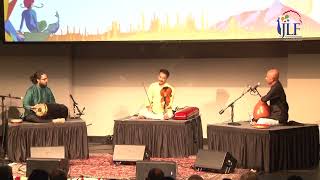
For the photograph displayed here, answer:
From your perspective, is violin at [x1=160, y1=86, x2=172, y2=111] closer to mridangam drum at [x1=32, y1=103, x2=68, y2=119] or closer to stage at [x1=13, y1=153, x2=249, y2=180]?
stage at [x1=13, y1=153, x2=249, y2=180]

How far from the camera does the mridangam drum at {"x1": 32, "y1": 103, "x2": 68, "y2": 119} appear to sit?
9047 millimetres

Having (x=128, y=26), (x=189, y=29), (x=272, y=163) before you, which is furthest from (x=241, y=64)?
(x=272, y=163)

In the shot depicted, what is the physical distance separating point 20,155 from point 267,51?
15.5 ft

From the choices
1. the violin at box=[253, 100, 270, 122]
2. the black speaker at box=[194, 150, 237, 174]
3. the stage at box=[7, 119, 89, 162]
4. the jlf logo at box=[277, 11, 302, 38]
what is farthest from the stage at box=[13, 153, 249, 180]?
the jlf logo at box=[277, 11, 302, 38]

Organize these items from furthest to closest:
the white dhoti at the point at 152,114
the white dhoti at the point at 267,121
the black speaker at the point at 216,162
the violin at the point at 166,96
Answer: the violin at the point at 166,96 < the white dhoti at the point at 152,114 < the white dhoti at the point at 267,121 < the black speaker at the point at 216,162

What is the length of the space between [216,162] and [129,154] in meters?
1.37

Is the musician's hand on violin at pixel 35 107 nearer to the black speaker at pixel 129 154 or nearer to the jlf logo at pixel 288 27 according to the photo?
the black speaker at pixel 129 154

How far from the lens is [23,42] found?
34.0ft

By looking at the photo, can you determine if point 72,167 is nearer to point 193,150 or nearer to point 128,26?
point 193,150

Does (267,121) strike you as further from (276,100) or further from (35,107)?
(35,107)

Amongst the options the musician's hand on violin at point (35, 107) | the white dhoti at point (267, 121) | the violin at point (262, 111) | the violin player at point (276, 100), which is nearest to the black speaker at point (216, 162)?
the white dhoti at point (267, 121)

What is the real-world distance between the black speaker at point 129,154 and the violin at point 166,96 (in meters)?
1.13

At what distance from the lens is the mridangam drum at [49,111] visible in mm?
9047

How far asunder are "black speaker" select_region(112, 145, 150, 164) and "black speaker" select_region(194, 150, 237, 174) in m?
0.84
